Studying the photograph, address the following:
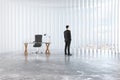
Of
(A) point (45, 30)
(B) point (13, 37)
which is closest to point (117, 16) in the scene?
(A) point (45, 30)

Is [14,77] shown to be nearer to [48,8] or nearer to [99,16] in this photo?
[99,16]

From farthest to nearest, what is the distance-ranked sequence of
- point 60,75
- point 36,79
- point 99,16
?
point 99,16, point 60,75, point 36,79

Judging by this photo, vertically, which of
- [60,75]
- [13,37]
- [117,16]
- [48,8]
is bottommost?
[60,75]

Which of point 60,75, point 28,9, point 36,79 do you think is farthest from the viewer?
point 28,9

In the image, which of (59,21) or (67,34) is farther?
(59,21)

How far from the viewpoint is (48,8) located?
13.2 meters

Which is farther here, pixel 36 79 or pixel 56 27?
pixel 56 27

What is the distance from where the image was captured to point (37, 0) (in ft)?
39.5

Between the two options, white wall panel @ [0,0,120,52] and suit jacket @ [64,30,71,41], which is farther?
white wall panel @ [0,0,120,52]

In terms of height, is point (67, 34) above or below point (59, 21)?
below

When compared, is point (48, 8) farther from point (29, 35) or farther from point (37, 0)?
point (29, 35)

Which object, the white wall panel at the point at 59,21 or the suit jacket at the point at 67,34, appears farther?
the white wall panel at the point at 59,21

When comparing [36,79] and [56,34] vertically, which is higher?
[56,34]

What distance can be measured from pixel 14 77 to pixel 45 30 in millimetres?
8924
